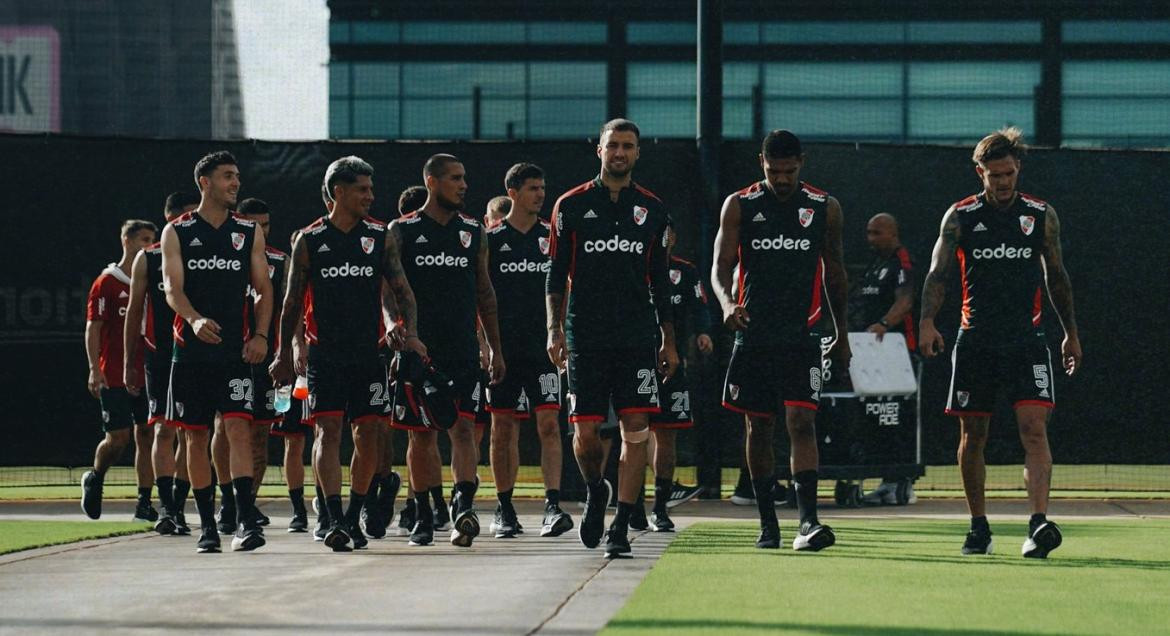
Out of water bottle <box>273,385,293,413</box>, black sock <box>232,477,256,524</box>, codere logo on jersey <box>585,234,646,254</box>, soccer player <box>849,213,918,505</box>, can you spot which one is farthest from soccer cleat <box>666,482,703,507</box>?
codere logo on jersey <box>585,234,646,254</box>

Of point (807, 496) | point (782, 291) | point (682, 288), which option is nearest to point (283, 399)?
point (682, 288)

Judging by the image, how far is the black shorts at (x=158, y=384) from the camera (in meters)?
9.68

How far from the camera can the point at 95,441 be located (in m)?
13.5

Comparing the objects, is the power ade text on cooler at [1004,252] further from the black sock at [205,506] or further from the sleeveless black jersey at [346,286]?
the black sock at [205,506]

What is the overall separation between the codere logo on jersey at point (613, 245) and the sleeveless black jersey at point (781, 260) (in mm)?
655

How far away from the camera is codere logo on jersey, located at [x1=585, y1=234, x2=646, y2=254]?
839cm

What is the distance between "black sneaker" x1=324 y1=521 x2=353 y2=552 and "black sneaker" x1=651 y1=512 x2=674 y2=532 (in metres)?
2.12

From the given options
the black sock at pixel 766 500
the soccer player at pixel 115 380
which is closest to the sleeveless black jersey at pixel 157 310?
the soccer player at pixel 115 380

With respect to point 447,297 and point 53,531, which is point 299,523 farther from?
point 447,297

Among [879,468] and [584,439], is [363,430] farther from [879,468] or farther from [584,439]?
[879,468]

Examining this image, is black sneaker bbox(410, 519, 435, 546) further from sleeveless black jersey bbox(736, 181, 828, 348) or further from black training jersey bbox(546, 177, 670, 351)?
sleeveless black jersey bbox(736, 181, 828, 348)

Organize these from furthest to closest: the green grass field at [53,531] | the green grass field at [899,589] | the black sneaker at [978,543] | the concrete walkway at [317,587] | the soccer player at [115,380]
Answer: the soccer player at [115,380], the green grass field at [53,531], the black sneaker at [978,543], the concrete walkway at [317,587], the green grass field at [899,589]

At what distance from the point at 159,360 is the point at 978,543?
14.7 ft

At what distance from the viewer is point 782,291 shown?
28.6ft
